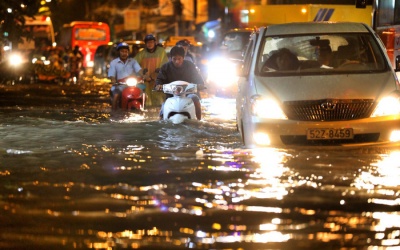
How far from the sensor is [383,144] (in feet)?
35.1

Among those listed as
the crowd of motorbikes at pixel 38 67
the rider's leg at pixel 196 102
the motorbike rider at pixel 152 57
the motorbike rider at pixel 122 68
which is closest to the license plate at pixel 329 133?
the rider's leg at pixel 196 102

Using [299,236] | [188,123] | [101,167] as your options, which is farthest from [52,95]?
[299,236]

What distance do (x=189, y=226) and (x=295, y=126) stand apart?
143 inches

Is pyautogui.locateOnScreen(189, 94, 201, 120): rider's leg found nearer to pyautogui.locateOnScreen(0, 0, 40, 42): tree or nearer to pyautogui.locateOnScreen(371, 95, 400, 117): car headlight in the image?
pyautogui.locateOnScreen(371, 95, 400, 117): car headlight

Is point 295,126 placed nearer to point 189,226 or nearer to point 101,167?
point 101,167

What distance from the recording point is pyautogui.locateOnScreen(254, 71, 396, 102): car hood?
10.6m

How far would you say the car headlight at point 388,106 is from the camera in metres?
10.5

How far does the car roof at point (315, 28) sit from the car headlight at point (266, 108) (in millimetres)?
1467

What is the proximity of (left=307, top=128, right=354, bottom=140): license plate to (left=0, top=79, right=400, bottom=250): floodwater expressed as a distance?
21cm

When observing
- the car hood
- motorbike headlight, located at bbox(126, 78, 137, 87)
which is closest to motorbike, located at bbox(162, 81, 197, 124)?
the car hood

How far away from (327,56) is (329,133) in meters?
1.61

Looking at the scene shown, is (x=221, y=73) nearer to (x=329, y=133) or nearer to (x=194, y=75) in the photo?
(x=194, y=75)

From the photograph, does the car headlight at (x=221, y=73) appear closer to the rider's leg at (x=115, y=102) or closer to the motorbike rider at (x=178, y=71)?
the rider's leg at (x=115, y=102)

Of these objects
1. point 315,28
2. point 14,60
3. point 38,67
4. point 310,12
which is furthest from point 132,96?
point 14,60
